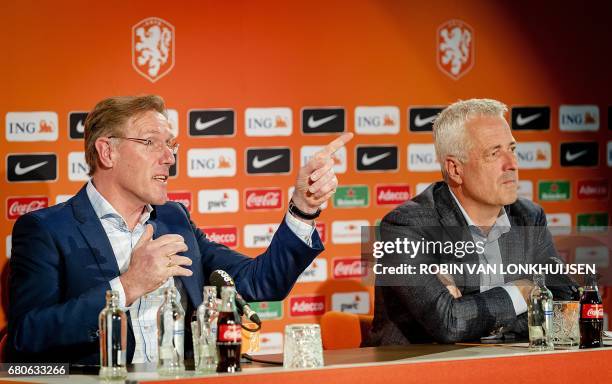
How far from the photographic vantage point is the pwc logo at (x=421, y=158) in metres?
5.63

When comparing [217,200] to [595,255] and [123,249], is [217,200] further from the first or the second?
[595,255]

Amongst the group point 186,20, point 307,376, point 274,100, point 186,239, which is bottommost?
point 307,376

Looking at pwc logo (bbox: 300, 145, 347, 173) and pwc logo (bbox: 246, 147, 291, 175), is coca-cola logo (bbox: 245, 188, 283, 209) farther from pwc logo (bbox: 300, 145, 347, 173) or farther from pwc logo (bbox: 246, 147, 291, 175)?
pwc logo (bbox: 300, 145, 347, 173)

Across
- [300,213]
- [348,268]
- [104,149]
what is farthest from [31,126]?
[300,213]

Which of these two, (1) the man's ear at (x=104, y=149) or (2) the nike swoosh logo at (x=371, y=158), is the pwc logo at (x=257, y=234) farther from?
(1) the man's ear at (x=104, y=149)

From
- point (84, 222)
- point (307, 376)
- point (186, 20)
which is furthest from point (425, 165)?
point (307, 376)

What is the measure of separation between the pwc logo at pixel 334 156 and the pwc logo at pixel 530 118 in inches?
44.2

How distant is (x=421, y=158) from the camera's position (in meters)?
5.65

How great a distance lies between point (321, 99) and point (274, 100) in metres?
0.28

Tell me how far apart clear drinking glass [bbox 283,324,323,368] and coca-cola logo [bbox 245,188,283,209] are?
110 inches

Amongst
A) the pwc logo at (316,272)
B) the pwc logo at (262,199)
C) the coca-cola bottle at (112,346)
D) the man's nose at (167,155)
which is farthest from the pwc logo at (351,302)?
the coca-cola bottle at (112,346)

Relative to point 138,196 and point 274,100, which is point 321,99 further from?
point 138,196

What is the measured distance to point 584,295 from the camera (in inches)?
119

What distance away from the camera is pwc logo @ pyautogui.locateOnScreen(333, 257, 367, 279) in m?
5.52
